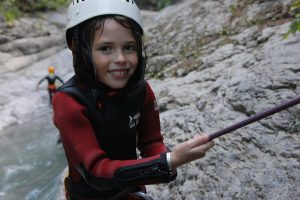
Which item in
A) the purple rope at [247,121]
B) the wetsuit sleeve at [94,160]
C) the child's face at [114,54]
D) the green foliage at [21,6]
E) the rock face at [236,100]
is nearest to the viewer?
the purple rope at [247,121]

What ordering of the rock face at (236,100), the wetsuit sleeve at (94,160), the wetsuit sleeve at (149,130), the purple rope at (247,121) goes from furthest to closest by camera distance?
the rock face at (236,100)
the wetsuit sleeve at (149,130)
the wetsuit sleeve at (94,160)
the purple rope at (247,121)

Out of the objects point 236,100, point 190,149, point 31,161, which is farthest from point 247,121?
point 31,161

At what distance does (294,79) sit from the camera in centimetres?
470

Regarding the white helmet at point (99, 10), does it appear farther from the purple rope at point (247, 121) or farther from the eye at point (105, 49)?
the purple rope at point (247, 121)

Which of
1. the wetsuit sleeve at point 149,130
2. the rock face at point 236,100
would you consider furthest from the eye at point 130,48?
the rock face at point 236,100

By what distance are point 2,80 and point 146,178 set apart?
15.7 meters

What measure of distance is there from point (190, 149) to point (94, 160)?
0.53 metres

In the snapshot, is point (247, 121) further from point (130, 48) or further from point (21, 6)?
point (21, 6)

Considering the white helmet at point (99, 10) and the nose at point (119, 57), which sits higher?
the white helmet at point (99, 10)

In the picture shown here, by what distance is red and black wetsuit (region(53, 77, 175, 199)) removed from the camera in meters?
2.00

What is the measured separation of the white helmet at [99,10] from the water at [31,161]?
517cm

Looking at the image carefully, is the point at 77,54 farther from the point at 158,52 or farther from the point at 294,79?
the point at 158,52

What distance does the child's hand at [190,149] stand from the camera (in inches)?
74.7

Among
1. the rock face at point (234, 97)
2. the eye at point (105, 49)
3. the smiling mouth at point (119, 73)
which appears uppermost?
Answer: the eye at point (105, 49)
